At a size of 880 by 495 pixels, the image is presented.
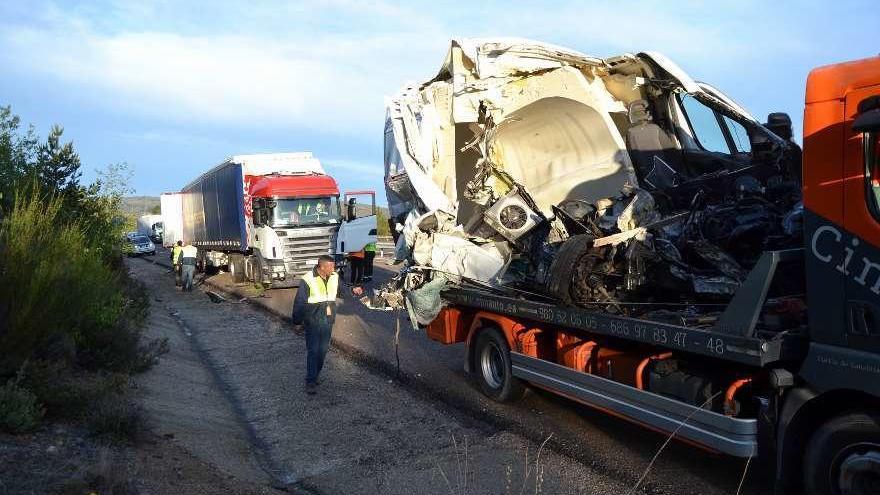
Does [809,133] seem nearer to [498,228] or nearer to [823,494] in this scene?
[823,494]

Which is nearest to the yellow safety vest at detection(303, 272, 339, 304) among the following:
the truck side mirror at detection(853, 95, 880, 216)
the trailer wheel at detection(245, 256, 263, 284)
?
the truck side mirror at detection(853, 95, 880, 216)

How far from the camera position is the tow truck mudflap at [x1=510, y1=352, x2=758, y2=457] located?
4434 mm

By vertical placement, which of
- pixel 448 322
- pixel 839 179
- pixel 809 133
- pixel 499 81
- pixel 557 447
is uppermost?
pixel 499 81

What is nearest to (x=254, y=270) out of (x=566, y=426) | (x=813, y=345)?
(x=566, y=426)

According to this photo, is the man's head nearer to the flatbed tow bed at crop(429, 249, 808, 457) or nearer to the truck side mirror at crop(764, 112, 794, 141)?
the flatbed tow bed at crop(429, 249, 808, 457)

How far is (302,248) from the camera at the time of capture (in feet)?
66.8

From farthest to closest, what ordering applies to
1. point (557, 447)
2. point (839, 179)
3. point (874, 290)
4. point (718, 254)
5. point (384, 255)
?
point (384, 255)
point (557, 447)
point (718, 254)
point (839, 179)
point (874, 290)

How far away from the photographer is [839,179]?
417 centimetres

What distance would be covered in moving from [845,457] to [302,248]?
57.3ft

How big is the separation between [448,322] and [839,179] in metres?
5.10

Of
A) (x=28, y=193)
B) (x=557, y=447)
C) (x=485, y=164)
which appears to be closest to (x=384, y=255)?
(x=28, y=193)

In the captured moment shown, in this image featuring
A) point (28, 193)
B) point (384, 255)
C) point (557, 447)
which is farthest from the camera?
point (384, 255)

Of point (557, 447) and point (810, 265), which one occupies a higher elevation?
point (810, 265)

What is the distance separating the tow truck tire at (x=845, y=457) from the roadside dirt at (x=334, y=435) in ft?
4.81
